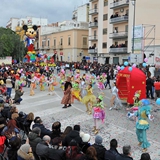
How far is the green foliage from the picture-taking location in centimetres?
4925

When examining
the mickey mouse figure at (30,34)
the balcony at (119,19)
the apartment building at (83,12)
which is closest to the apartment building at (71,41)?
the apartment building at (83,12)

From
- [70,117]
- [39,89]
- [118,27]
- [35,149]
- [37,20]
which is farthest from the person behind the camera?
[37,20]

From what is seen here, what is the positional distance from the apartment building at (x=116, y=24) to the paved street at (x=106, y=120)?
859 inches

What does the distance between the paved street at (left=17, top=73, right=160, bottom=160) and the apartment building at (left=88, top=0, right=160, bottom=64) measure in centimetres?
2181

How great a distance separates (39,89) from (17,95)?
19.5 feet

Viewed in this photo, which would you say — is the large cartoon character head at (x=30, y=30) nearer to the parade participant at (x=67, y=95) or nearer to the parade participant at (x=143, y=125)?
the parade participant at (x=67, y=95)

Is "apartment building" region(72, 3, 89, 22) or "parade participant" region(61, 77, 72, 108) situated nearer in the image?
"parade participant" region(61, 77, 72, 108)

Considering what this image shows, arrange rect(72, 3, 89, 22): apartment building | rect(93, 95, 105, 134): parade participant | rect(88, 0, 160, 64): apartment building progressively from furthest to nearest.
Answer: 1. rect(72, 3, 89, 22): apartment building
2. rect(88, 0, 160, 64): apartment building
3. rect(93, 95, 105, 134): parade participant

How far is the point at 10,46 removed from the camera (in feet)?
167

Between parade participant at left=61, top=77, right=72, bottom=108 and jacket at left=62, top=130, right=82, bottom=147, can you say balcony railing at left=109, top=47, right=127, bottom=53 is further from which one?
jacket at left=62, top=130, right=82, bottom=147

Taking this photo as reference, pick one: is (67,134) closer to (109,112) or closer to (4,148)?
(4,148)

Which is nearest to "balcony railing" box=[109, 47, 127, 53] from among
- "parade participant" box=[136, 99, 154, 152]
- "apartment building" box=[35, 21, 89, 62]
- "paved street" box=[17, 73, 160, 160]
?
"apartment building" box=[35, 21, 89, 62]

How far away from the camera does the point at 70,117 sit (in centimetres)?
1231

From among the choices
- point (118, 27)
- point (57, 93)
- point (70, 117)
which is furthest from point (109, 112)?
point (118, 27)
